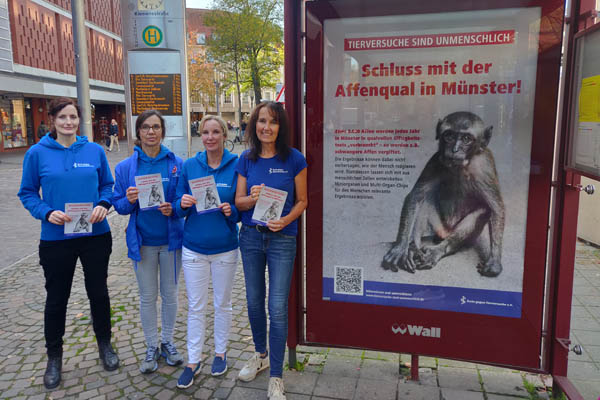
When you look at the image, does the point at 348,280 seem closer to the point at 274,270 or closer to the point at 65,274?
the point at 274,270

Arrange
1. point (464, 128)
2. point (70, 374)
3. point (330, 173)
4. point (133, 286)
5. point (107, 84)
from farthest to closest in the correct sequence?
1. point (107, 84)
2. point (133, 286)
3. point (70, 374)
4. point (330, 173)
5. point (464, 128)

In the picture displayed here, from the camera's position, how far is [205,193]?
3.32 metres

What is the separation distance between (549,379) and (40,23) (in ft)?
112

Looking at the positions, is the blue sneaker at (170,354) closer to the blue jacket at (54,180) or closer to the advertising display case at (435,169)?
the blue jacket at (54,180)

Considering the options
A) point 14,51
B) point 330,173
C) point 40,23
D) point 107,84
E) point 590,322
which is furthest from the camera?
point 107,84

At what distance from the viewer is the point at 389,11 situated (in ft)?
10.1

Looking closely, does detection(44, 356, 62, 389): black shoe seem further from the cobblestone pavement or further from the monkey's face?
the monkey's face

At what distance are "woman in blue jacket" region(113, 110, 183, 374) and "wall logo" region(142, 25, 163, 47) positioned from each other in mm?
3198

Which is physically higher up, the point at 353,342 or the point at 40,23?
the point at 40,23

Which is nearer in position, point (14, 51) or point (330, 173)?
point (330, 173)

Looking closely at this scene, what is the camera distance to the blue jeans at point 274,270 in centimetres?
331

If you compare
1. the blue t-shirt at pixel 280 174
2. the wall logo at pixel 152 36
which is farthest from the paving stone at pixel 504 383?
the wall logo at pixel 152 36

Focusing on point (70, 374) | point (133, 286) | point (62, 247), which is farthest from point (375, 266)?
point (133, 286)

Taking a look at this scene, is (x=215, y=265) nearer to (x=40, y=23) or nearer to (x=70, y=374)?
(x=70, y=374)
